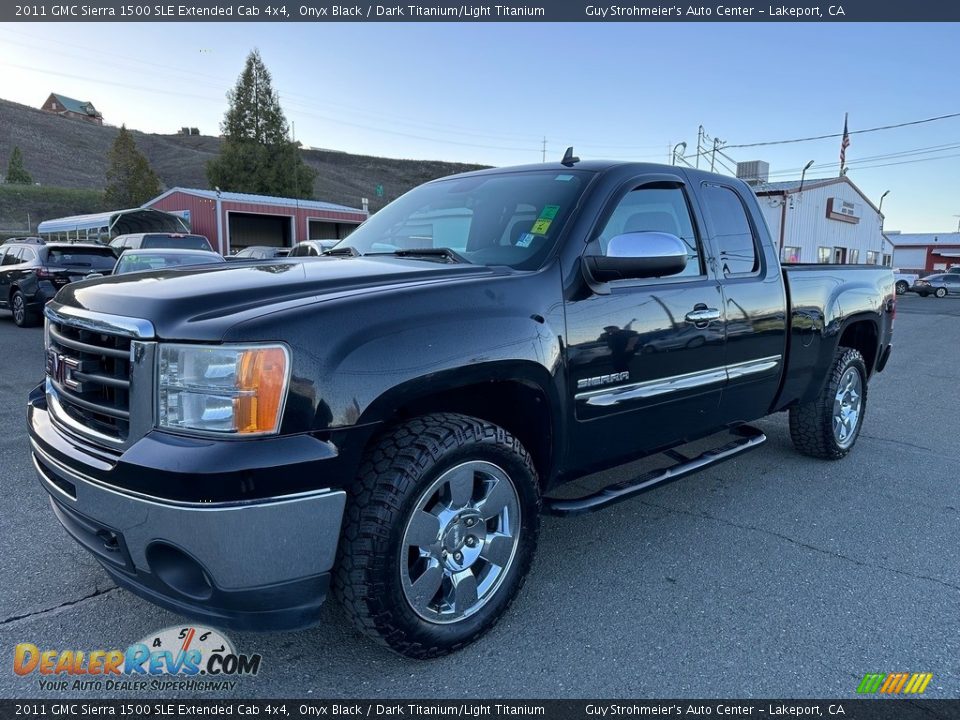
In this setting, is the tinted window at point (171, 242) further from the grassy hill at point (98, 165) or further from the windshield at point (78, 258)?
the grassy hill at point (98, 165)

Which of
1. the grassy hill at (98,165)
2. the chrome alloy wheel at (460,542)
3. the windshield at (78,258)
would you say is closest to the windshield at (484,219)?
the chrome alloy wheel at (460,542)

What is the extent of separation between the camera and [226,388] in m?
1.93

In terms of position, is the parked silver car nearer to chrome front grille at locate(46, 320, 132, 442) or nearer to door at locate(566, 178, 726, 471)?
door at locate(566, 178, 726, 471)

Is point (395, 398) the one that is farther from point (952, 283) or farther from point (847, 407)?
point (952, 283)

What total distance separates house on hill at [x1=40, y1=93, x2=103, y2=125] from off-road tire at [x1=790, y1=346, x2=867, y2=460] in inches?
5740

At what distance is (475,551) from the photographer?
2.50m

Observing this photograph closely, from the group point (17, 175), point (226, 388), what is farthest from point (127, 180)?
point (226, 388)

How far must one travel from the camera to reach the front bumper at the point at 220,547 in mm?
1896

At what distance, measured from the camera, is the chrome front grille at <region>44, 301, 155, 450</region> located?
203cm

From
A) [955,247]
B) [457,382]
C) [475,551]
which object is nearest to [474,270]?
[457,382]

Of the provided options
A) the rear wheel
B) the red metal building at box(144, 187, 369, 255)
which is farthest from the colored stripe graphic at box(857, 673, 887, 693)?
the red metal building at box(144, 187, 369, 255)

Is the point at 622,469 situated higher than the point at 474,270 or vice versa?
the point at 474,270

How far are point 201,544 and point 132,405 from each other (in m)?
0.50

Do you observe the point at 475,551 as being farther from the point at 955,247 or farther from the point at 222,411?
the point at 955,247
